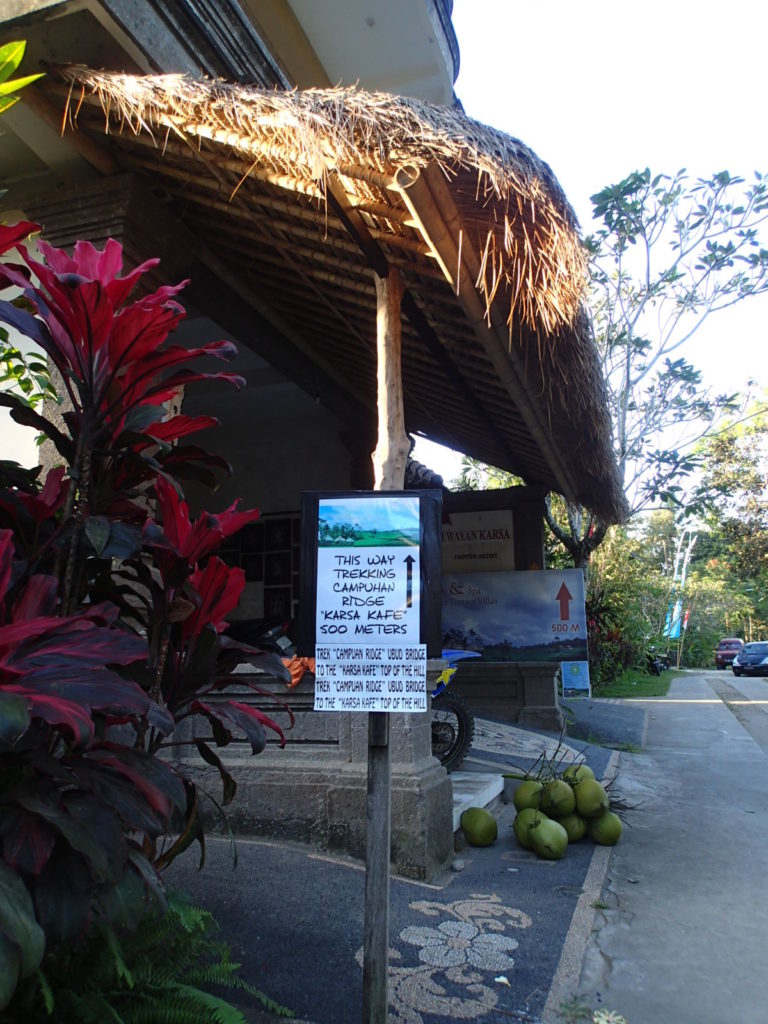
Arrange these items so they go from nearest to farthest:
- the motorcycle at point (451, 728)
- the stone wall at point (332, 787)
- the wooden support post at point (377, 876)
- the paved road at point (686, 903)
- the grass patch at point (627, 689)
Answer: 1. the wooden support post at point (377, 876)
2. the paved road at point (686, 903)
3. the stone wall at point (332, 787)
4. the motorcycle at point (451, 728)
5. the grass patch at point (627, 689)

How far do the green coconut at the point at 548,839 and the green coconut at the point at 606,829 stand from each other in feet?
1.18

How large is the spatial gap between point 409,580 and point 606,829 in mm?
3004

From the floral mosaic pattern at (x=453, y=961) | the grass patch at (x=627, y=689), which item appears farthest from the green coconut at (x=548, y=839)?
the grass patch at (x=627, y=689)

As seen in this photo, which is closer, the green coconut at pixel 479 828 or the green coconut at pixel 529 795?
the green coconut at pixel 479 828

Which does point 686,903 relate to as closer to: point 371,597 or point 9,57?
point 371,597

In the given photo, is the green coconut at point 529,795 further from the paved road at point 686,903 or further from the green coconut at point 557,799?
the paved road at point 686,903

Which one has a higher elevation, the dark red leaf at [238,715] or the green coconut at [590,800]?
the dark red leaf at [238,715]

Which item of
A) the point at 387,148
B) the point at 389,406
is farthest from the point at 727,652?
the point at 387,148

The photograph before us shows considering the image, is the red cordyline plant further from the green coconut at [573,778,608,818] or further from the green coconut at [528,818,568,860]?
the green coconut at [573,778,608,818]

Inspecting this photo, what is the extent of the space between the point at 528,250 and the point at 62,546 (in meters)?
2.31

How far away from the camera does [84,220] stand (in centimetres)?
429

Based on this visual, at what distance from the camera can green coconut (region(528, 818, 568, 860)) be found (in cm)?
410

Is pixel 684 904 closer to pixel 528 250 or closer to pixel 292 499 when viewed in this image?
pixel 528 250

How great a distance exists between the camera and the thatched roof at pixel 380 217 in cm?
308
